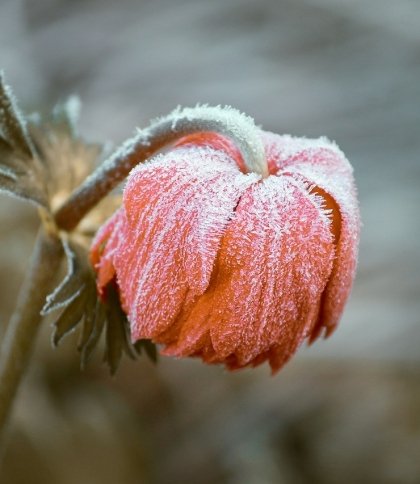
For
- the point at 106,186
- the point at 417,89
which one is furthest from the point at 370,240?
the point at 106,186

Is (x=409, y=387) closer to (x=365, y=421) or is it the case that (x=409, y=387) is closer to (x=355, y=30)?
(x=365, y=421)

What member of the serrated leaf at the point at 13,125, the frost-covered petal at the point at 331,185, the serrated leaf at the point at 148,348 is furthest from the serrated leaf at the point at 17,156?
the frost-covered petal at the point at 331,185

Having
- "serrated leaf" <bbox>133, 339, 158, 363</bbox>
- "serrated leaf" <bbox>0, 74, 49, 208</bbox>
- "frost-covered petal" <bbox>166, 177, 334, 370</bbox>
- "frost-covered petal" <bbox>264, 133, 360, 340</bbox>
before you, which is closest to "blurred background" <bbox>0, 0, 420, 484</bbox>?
"serrated leaf" <bbox>0, 74, 49, 208</bbox>

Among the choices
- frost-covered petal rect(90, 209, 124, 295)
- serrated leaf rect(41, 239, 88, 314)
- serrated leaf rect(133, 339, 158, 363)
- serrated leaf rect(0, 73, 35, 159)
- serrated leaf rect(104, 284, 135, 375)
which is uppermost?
serrated leaf rect(0, 73, 35, 159)

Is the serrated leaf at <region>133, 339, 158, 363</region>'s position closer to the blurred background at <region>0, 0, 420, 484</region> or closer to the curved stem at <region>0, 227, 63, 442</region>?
the curved stem at <region>0, 227, 63, 442</region>

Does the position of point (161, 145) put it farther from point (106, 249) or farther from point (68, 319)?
point (68, 319)

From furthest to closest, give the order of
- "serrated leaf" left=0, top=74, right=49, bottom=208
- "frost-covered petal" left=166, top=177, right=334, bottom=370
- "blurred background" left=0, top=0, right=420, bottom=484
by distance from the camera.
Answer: "blurred background" left=0, top=0, right=420, bottom=484, "serrated leaf" left=0, top=74, right=49, bottom=208, "frost-covered petal" left=166, top=177, right=334, bottom=370

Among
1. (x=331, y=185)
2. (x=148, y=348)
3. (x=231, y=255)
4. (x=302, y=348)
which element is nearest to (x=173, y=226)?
(x=231, y=255)

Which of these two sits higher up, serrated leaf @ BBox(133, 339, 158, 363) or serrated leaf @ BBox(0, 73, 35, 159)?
serrated leaf @ BBox(0, 73, 35, 159)

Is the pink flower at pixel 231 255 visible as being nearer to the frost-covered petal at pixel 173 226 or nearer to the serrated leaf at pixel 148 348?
the frost-covered petal at pixel 173 226
